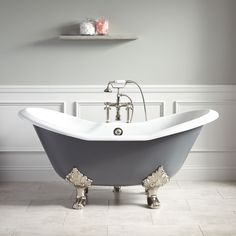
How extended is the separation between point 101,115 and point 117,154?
1.06 metres

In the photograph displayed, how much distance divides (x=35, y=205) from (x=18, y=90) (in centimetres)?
116

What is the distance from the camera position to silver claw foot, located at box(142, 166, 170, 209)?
3.55 meters

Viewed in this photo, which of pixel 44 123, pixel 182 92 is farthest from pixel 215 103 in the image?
pixel 44 123

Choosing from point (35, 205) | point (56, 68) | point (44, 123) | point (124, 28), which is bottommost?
point (35, 205)

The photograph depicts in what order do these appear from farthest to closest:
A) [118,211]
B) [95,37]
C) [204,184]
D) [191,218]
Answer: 1. [204,184]
2. [95,37]
3. [118,211]
4. [191,218]

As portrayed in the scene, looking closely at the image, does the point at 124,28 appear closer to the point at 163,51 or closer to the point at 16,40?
the point at 163,51

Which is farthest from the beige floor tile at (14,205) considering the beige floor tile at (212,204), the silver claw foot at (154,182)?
the beige floor tile at (212,204)

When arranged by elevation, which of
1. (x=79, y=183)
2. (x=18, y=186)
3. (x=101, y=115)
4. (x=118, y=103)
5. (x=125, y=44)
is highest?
(x=125, y=44)

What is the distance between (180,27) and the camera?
4.39 meters

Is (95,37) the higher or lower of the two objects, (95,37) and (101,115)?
the higher

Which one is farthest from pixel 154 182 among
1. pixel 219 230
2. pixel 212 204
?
pixel 219 230

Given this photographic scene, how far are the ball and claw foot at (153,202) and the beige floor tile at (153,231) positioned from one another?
42cm

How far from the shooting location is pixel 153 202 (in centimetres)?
362

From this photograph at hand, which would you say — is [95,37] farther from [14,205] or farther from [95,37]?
[14,205]
